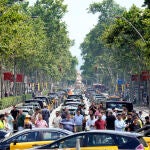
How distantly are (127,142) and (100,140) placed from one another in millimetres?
790

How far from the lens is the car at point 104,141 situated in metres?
17.9

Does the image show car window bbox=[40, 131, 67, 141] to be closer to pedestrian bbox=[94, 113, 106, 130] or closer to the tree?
pedestrian bbox=[94, 113, 106, 130]

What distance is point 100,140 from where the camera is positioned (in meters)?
18.3

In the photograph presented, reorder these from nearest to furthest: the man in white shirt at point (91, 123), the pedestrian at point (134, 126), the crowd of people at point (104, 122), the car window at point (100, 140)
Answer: the car window at point (100, 140)
the pedestrian at point (134, 126)
the crowd of people at point (104, 122)
the man in white shirt at point (91, 123)

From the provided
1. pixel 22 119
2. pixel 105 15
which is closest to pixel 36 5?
pixel 105 15

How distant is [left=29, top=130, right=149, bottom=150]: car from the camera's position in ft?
58.7

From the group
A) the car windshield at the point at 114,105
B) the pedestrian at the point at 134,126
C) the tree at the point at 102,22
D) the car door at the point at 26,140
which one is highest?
the tree at the point at 102,22

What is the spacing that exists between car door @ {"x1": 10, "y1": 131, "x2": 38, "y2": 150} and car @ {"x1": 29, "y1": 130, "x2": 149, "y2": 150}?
106 inches

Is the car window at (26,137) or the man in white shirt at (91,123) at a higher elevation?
the man in white shirt at (91,123)

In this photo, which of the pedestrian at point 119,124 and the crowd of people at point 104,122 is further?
the pedestrian at point 119,124

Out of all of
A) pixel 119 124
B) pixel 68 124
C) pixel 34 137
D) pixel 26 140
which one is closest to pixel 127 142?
pixel 34 137

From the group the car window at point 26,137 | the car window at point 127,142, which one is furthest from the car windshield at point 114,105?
the car window at point 127,142

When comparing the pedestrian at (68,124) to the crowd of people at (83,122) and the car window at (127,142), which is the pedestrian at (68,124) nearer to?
the crowd of people at (83,122)

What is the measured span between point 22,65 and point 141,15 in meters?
48.4
